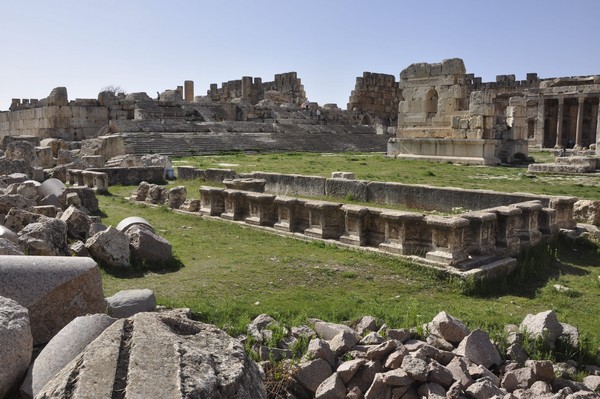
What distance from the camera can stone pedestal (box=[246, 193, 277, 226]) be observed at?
9688 millimetres

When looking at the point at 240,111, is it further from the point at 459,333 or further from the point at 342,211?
the point at 459,333

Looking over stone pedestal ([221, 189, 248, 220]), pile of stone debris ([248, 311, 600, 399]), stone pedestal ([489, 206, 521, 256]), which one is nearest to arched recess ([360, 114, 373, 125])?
stone pedestal ([221, 189, 248, 220])

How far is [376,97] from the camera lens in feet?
147

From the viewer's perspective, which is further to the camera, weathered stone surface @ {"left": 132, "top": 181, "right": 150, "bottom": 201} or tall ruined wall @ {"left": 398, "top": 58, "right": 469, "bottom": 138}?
tall ruined wall @ {"left": 398, "top": 58, "right": 469, "bottom": 138}

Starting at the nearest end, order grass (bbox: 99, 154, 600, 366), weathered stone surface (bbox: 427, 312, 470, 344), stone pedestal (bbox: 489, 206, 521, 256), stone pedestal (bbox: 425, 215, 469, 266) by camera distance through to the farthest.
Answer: weathered stone surface (bbox: 427, 312, 470, 344), grass (bbox: 99, 154, 600, 366), stone pedestal (bbox: 425, 215, 469, 266), stone pedestal (bbox: 489, 206, 521, 256)

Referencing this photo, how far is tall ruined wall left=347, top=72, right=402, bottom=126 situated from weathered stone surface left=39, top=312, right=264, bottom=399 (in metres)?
41.4

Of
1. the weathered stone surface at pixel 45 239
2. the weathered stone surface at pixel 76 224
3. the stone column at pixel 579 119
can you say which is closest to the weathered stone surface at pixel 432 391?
the weathered stone surface at pixel 45 239

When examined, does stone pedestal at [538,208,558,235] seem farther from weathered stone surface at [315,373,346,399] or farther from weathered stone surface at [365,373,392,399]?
weathered stone surface at [315,373,346,399]

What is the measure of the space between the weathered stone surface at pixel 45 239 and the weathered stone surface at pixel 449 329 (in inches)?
173

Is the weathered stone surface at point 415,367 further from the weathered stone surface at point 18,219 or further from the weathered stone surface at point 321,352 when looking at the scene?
the weathered stone surface at point 18,219

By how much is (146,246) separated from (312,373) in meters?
3.73

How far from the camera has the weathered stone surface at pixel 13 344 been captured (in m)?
3.17

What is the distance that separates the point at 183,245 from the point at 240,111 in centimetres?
2829

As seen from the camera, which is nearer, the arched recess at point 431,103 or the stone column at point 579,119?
the arched recess at point 431,103
